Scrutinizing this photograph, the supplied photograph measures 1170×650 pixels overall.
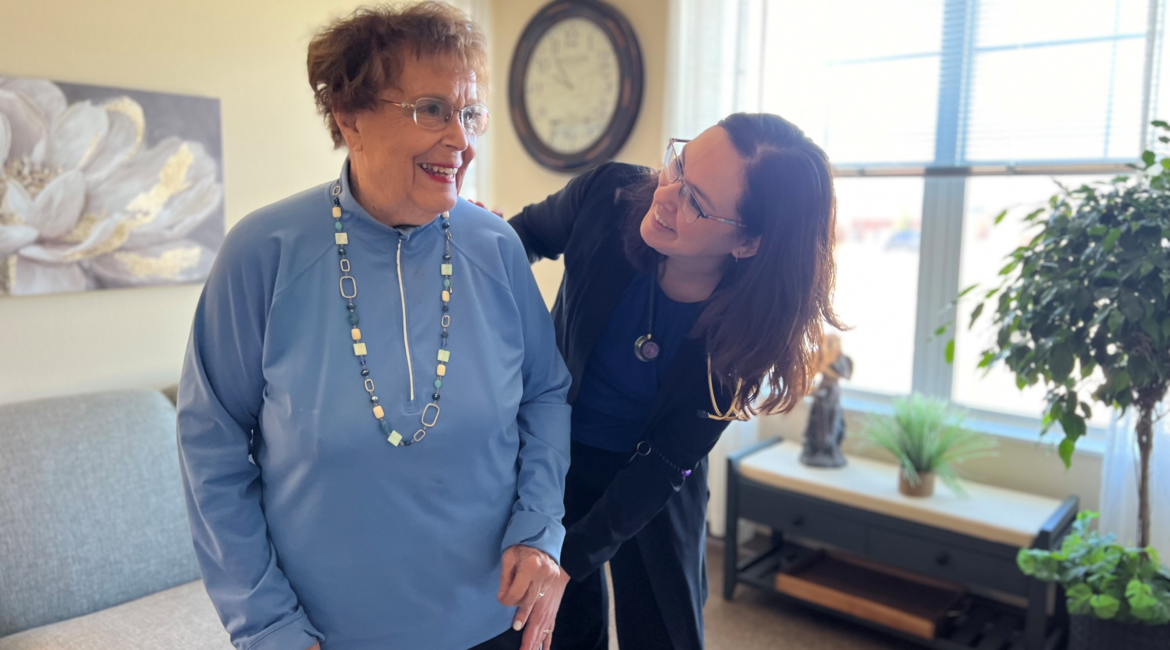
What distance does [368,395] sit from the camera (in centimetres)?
101

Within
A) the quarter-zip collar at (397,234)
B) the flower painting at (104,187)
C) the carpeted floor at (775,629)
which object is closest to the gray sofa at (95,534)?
the flower painting at (104,187)

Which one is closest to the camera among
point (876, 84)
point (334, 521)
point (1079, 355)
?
point (334, 521)

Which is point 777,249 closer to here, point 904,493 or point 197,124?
point 904,493

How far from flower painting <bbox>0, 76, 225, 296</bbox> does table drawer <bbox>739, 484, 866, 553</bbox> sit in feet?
6.46

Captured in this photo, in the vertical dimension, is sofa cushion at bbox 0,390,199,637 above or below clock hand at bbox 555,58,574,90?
below

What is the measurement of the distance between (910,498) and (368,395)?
Result: 196cm

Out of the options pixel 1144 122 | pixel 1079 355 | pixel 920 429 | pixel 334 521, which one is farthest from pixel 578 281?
pixel 1144 122

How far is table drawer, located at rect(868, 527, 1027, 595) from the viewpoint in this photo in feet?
7.41

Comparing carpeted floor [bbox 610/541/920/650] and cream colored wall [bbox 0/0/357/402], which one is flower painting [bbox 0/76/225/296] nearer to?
cream colored wall [bbox 0/0/357/402]

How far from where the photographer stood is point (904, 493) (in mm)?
2492

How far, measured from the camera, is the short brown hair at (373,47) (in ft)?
3.38

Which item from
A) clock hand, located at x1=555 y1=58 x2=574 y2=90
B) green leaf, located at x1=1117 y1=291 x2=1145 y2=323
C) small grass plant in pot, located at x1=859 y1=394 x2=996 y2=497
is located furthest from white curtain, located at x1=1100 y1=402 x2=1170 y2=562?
clock hand, located at x1=555 y1=58 x2=574 y2=90

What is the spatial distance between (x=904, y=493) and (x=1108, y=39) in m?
1.42

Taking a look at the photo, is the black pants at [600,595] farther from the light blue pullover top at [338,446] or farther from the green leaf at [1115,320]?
the green leaf at [1115,320]
